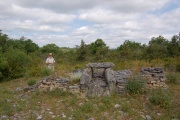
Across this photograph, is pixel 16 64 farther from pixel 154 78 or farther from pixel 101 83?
pixel 154 78

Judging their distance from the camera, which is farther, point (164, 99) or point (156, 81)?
point (156, 81)

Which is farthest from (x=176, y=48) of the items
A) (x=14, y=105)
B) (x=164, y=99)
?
(x=14, y=105)

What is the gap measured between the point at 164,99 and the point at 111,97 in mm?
1554

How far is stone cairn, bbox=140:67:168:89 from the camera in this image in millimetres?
6902

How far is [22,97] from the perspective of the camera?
6.64m

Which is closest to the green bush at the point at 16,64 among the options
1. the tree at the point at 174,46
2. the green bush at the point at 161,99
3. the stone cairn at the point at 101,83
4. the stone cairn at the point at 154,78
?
the stone cairn at the point at 101,83

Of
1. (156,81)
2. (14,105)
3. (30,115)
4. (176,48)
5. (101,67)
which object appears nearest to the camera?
(30,115)

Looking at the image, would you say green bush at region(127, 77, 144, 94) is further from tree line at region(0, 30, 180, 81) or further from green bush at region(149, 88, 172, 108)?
tree line at region(0, 30, 180, 81)

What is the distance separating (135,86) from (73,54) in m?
16.9

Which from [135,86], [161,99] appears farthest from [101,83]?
[161,99]

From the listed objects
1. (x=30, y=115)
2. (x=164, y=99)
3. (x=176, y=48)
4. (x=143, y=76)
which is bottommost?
(x=30, y=115)

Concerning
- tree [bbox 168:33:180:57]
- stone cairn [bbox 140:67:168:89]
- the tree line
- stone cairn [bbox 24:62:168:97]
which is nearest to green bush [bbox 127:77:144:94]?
stone cairn [bbox 24:62:168:97]

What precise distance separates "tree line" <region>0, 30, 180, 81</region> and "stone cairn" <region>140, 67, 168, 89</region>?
17.8 feet

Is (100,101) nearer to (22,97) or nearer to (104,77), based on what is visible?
(104,77)
